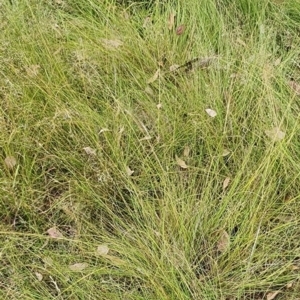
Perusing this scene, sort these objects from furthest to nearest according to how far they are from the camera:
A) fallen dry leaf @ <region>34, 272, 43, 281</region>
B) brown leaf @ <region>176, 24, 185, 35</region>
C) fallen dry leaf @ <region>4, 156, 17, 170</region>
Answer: brown leaf @ <region>176, 24, 185, 35</region> → fallen dry leaf @ <region>4, 156, 17, 170</region> → fallen dry leaf @ <region>34, 272, 43, 281</region>

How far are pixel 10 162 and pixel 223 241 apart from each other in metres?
0.82

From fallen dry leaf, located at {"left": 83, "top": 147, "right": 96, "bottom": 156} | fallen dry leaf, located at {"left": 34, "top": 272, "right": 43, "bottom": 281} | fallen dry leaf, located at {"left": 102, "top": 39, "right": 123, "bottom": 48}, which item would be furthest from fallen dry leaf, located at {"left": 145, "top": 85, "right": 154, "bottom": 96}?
fallen dry leaf, located at {"left": 34, "top": 272, "right": 43, "bottom": 281}

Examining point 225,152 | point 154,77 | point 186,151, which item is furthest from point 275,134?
point 154,77

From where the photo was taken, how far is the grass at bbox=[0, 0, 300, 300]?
178 cm

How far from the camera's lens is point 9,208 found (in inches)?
76.2

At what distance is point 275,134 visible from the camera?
2.03 m

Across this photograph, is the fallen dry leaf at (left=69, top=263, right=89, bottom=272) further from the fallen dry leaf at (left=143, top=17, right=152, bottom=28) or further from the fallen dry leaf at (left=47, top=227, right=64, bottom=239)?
the fallen dry leaf at (left=143, top=17, right=152, bottom=28)

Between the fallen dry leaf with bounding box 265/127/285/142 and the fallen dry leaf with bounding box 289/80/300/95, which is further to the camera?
the fallen dry leaf with bounding box 289/80/300/95

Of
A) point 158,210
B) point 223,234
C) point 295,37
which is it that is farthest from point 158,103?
point 295,37

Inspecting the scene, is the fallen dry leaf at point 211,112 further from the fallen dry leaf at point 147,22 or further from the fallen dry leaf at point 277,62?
the fallen dry leaf at point 147,22

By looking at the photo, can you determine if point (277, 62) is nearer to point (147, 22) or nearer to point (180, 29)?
point (180, 29)

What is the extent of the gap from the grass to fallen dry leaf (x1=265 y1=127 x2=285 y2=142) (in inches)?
0.7

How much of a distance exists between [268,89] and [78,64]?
776 mm

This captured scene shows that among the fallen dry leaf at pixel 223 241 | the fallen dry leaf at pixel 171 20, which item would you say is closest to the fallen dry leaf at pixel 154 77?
the fallen dry leaf at pixel 171 20
